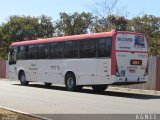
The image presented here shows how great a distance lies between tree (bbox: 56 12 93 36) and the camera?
64.2 meters

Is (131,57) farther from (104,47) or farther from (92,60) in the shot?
(92,60)

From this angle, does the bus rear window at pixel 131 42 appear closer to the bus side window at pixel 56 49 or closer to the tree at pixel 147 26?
the bus side window at pixel 56 49

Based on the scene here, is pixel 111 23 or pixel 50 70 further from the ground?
pixel 111 23

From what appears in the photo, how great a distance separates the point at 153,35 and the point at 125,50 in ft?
155

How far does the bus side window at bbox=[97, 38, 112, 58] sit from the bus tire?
3145mm

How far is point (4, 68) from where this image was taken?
4700cm

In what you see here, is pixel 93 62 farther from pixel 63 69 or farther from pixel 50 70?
pixel 50 70

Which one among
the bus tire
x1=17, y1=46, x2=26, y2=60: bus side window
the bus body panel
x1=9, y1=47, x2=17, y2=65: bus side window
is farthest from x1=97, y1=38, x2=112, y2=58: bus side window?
x1=9, y1=47, x2=17, y2=65: bus side window

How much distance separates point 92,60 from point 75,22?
43.1 m

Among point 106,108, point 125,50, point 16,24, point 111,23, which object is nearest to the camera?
point 106,108

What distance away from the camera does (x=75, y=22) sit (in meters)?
65.6

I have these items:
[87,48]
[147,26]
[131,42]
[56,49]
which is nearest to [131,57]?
[131,42]

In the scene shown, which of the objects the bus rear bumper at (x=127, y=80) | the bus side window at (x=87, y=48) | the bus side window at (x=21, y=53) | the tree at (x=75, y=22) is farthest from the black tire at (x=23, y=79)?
the tree at (x=75, y=22)

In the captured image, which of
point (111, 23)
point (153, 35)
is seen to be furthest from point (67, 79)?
point (153, 35)
